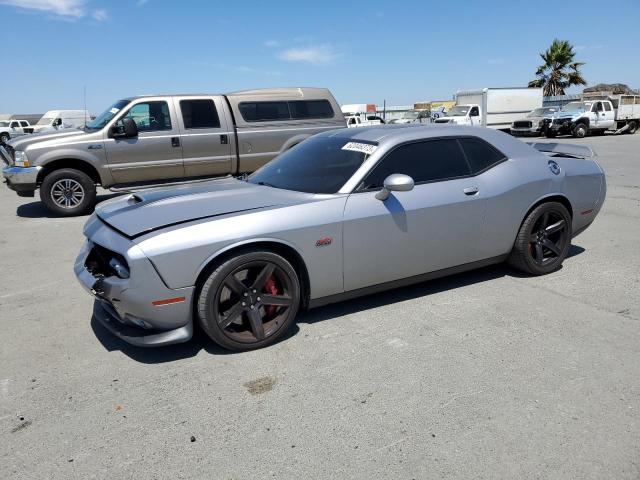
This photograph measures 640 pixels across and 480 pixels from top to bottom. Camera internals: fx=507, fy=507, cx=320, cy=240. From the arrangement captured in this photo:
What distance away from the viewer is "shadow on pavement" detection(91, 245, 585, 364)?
3.47 metres

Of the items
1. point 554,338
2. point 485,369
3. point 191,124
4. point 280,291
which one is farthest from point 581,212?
point 191,124

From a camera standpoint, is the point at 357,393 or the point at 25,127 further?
the point at 25,127

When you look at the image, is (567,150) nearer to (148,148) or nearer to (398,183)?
(398,183)

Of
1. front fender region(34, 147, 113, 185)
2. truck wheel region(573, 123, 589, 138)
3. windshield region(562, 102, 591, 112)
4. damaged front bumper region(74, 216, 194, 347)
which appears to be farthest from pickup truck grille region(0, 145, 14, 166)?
windshield region(562, 102, 591, 112)

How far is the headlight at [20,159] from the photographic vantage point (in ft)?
26.7

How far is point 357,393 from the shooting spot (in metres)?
2.92

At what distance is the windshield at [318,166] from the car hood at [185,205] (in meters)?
0.17

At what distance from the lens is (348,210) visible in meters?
3.68

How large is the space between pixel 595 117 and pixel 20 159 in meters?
29.2

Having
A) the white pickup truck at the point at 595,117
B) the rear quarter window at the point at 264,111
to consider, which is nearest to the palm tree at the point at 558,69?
the white pickup truck at the point at 595,117

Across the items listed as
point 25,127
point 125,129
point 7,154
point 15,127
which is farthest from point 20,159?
point 15,127

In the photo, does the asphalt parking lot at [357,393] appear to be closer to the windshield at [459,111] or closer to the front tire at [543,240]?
the front tire at [543,240]

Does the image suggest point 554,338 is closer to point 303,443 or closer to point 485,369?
point 485,369

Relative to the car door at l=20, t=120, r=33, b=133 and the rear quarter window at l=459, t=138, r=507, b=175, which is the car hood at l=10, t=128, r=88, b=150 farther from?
the car door at l=20, t=120, r=33, b=133
